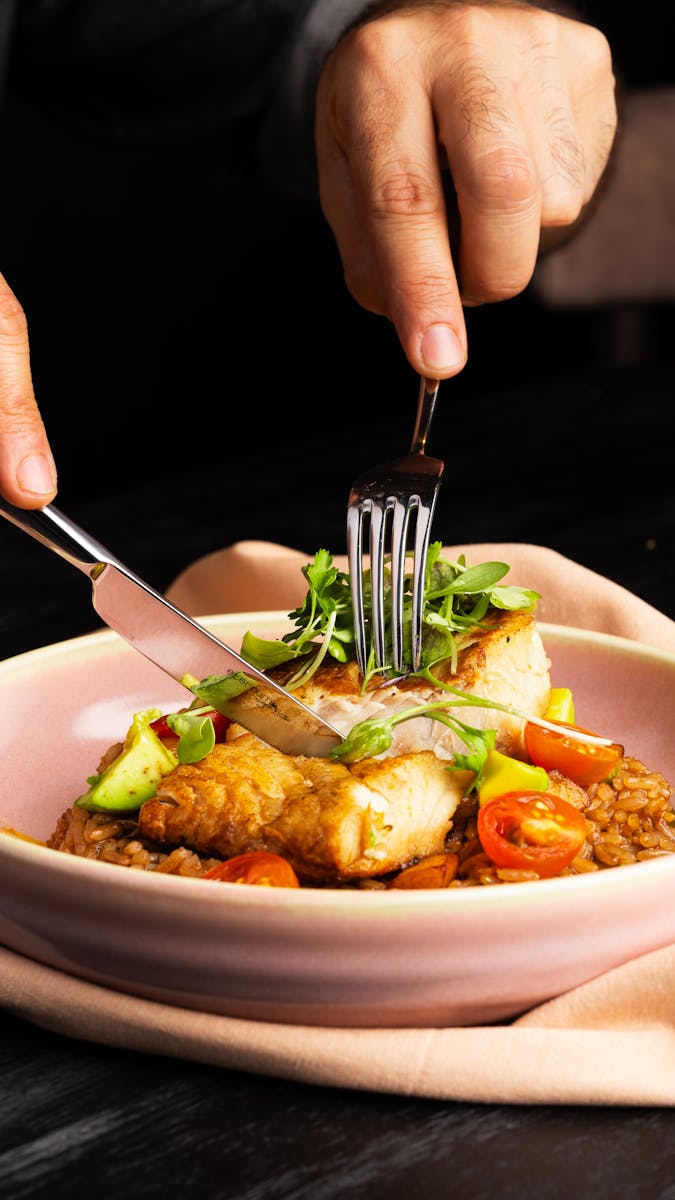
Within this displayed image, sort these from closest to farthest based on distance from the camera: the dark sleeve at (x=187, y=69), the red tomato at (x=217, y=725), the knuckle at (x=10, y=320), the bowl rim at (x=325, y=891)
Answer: the bowl rim at (x=325, y=891) < the knuckle at (x=10, y=320) < the red tomato at (x=217, y=725) < the dark sleeve at (x=187, y=69)

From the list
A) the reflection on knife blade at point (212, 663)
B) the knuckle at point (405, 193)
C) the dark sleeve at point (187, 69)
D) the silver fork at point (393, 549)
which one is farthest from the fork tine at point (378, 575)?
the dark sleeve at point (187, 69)

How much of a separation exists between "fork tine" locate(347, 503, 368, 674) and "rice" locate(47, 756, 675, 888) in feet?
0.95

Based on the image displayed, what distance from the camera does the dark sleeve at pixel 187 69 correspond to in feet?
14.1

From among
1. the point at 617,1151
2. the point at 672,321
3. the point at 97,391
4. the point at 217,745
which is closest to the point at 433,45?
the point at 217,745

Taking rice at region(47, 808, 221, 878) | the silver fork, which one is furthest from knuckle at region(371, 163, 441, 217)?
rice at region(47, 808, 221, 878)

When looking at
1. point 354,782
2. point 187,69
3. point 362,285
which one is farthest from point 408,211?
point 187,69

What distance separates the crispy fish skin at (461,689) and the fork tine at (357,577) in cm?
4

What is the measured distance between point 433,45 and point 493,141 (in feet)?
0.95

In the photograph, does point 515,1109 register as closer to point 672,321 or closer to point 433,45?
point 433,45

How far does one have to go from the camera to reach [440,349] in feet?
7.85

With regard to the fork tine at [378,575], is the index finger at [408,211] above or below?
above

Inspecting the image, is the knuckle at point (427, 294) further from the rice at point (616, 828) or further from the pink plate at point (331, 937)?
the pink plate at point (331, 937)

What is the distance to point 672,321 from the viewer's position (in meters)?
9.99

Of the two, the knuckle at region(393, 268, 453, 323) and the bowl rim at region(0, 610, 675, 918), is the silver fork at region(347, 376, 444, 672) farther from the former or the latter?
the bowl rim at region(0, 610, 675, 918)
